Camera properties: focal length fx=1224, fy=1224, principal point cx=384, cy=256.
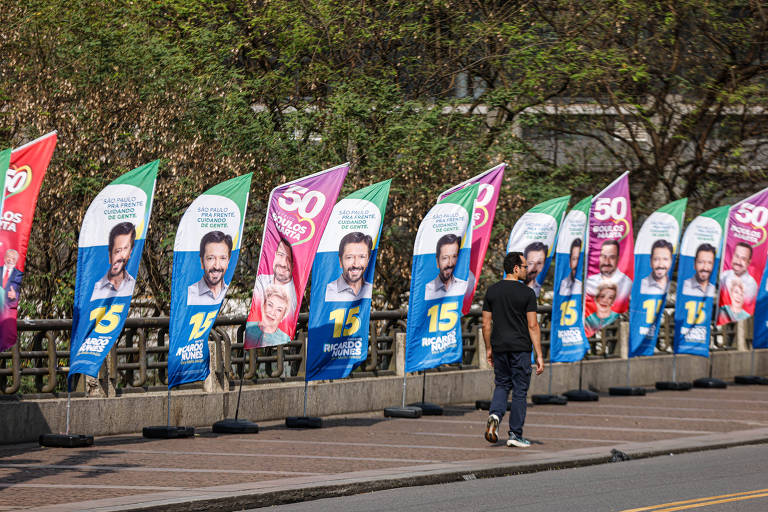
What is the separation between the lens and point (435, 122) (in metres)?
21.5

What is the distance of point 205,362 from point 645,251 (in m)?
9.05

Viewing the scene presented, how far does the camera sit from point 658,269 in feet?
66.1

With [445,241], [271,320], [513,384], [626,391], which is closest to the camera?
[513,384]

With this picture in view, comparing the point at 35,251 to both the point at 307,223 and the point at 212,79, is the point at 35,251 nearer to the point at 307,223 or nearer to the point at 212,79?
the point at 212,79

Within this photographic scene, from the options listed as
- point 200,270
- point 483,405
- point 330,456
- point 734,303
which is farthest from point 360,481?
point 734,303

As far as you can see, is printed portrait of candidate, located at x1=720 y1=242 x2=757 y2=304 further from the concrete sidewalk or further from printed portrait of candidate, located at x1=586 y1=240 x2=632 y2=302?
the concrete sidewalk

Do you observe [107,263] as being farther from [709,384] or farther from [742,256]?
[709,384]

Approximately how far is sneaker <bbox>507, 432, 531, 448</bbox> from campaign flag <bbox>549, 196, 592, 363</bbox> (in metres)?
4.89

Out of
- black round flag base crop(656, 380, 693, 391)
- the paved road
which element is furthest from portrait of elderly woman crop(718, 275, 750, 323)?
the paved road

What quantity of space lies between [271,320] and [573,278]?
19.6 ft

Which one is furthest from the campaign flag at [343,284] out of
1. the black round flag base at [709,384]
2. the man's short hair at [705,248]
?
the black round flag base at [709,384]

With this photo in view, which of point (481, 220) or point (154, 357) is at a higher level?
point (481, 220)

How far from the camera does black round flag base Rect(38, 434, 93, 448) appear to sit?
12.4m

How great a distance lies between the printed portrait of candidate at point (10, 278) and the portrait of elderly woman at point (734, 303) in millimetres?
14020
